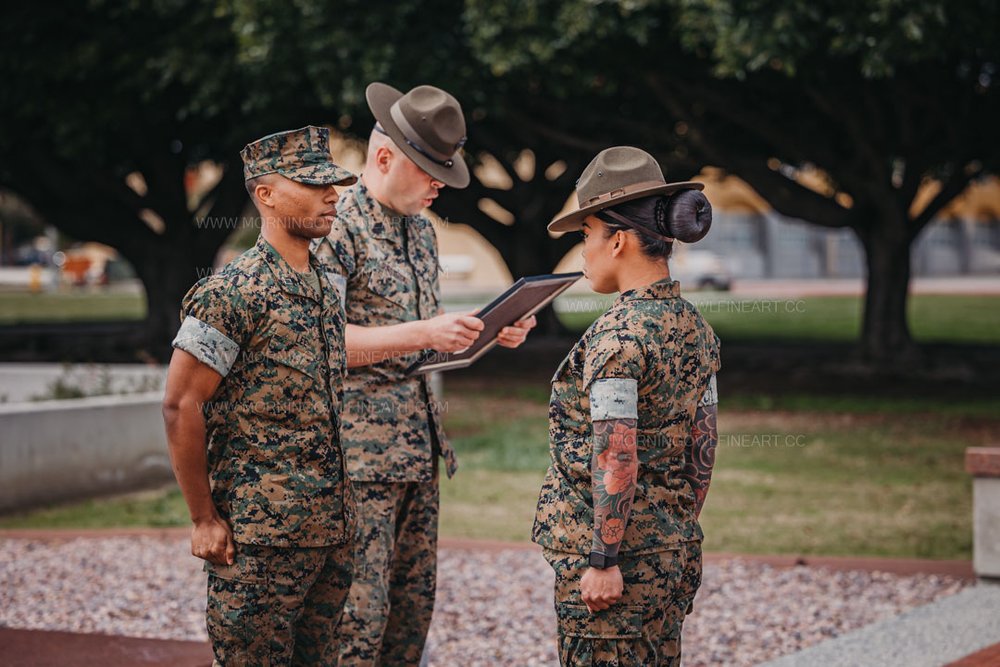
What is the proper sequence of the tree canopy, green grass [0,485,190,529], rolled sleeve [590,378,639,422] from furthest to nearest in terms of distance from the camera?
the tree canopy
green grass [0,485,190,529]
rolled sleeve [590,378,639,422]

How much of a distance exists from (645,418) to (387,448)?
112 cm

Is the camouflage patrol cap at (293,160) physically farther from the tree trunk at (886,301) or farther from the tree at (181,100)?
the tree trunk at (886,301)

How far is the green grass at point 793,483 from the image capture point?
838cm

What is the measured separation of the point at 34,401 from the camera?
1027cm

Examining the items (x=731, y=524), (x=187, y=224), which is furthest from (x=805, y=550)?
(x=187, y=224)

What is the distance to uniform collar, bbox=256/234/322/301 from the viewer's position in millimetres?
3373

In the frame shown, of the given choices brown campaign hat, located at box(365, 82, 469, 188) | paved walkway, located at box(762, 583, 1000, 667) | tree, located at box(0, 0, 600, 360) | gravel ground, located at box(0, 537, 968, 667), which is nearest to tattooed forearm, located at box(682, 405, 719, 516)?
brown campaign hat, located at box(365, 82, 469, 188)

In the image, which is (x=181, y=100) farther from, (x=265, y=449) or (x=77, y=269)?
(x=77, y=269)

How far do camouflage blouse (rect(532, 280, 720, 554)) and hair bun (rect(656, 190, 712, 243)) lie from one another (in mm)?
154

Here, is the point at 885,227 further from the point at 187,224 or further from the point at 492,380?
the point at 187,224

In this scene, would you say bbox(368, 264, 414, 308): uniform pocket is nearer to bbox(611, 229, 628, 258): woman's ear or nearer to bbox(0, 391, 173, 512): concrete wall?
bbox(611, 229, 628, 258): woman's ear

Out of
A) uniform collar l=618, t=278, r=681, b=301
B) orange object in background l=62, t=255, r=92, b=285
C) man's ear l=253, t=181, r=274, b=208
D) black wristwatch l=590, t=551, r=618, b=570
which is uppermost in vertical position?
man's ear l=253, t=181, r=274, b=208

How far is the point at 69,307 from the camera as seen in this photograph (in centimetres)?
4309

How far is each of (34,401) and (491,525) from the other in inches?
158
